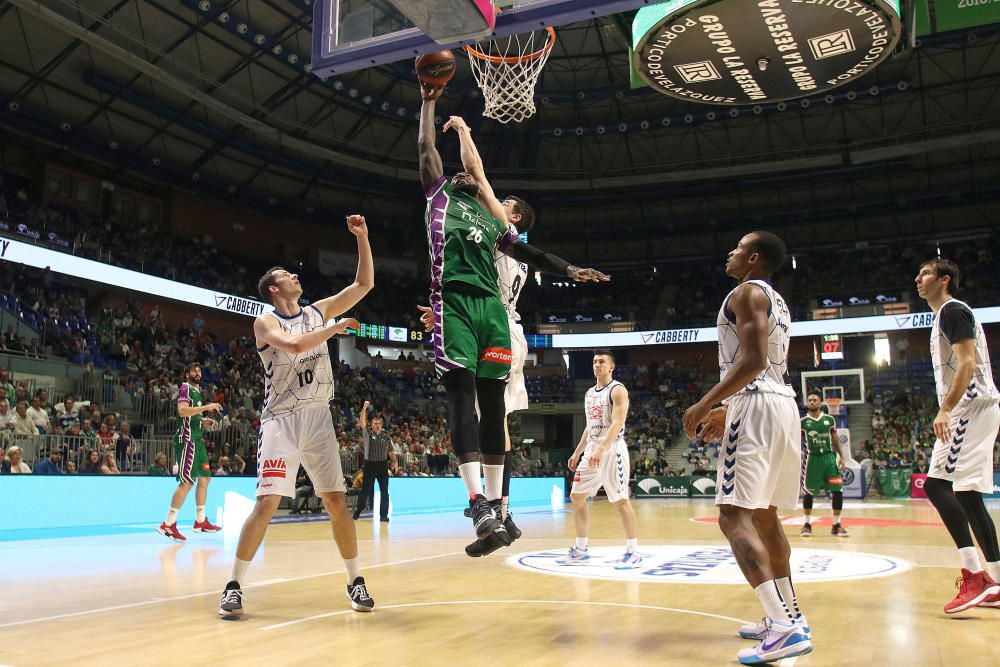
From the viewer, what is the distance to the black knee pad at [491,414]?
14.1 feet

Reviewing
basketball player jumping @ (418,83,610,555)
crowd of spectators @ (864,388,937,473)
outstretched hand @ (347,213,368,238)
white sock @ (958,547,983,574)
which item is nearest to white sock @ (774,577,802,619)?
basketball player jumping @ (418,83,610,555)

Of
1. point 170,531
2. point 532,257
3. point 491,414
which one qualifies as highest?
point 532,257

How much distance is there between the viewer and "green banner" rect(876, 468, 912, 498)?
2384 cm

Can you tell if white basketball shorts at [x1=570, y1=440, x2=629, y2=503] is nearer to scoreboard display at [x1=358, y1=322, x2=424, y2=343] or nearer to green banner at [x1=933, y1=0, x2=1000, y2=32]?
green banner at [x1=933, y1=0, x2=1000, y2=32]

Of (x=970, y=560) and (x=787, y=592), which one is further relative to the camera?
(x=970, y=560)

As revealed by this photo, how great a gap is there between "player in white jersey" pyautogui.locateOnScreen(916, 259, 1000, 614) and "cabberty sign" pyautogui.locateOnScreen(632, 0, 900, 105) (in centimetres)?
380

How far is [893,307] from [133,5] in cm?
2723

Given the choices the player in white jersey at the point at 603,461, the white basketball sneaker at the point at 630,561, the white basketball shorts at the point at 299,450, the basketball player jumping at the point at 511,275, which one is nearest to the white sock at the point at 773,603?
the basketball player jumping at the point at 511,275

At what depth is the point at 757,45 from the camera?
8.55 m

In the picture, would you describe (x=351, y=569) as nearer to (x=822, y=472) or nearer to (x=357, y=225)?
(x=357, y=225)

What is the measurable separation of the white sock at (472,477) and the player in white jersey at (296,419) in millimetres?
1363

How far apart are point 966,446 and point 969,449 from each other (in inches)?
1.0

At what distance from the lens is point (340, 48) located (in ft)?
19.6

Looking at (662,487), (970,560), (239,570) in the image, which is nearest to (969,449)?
(970,560)
